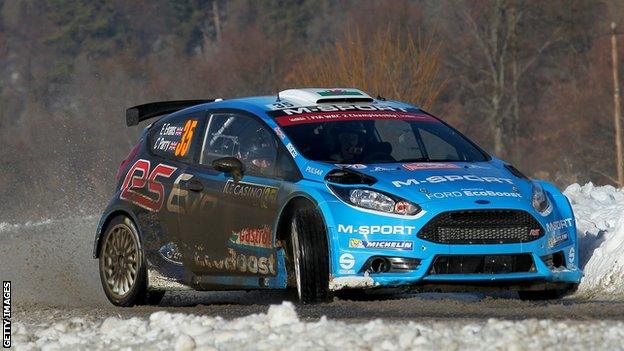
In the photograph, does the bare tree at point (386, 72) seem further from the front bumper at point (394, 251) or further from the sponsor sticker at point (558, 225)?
the front bumper at point (394, 251)

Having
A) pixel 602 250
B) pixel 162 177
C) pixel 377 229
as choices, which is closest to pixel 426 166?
pixel 377 229

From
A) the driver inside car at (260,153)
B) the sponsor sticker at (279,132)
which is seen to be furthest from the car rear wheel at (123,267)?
the sponsor sticker at (279,132)

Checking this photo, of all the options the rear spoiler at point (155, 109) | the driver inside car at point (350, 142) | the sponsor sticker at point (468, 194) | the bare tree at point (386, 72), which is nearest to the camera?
the sponsor sticker at point (468, 194)

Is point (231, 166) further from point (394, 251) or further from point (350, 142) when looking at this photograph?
point (394, 251)

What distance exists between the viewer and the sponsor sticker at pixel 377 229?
31.3ft

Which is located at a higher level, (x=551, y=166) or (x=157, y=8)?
(x=157, y=8)

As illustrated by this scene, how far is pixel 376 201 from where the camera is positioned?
9.68 metres

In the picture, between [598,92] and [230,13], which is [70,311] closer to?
[598,92]

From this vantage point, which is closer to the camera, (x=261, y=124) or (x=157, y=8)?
(x=261, y=124)

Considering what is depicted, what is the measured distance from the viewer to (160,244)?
11289 millimetres

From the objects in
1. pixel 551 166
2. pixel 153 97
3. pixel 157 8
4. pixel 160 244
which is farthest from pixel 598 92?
pixel 160 244

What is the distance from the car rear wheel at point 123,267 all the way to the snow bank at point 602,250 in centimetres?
331

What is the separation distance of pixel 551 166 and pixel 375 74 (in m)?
27.6

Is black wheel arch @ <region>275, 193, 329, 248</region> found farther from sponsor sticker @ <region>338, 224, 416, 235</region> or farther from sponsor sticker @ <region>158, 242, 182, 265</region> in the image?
sponsor sticker @ <region>158, 242, 182, 265</region>
